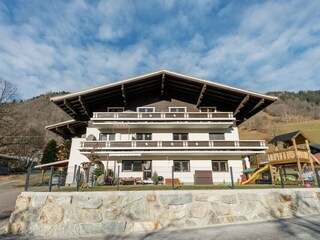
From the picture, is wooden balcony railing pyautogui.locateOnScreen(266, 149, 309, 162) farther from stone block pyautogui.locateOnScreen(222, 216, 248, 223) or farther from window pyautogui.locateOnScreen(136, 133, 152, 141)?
window pyautogui.locateOnScreen(136, 133, 152, 141)

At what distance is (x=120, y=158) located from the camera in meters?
22.9

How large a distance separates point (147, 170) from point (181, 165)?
3817 millimetres

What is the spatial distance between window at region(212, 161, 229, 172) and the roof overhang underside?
16.2 meters

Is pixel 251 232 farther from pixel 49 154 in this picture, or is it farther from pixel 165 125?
pixel 49 154

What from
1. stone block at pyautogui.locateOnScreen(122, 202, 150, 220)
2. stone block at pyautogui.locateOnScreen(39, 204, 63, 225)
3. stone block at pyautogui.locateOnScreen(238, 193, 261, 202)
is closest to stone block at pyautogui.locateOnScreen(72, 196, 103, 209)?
stone block at pyautogui.locateOnScreen(39, 204, 63, 225)

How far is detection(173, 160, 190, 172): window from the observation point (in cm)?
2289

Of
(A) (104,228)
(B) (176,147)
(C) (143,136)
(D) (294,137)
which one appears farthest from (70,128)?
(D) (294,137)

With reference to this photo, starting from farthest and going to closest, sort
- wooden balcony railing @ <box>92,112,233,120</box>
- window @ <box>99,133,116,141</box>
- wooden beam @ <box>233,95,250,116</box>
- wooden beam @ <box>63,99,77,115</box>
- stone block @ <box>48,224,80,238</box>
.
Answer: window @ <box>99,133,116,141</box> < wooden balcony railing @ <box>92,112,233,120</box> < wooden beam @ <box>233,95,250,116</box> < wooden beam @ <box>63,99,77,115</box> < stone block @ <box>48,224,80,238</box>

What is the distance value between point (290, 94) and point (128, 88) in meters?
111

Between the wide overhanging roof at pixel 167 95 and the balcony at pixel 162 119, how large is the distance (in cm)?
222

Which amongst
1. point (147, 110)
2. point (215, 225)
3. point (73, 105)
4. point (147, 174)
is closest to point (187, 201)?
point (215, 225)

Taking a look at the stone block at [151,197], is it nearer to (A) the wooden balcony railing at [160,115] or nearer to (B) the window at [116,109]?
(A) the wooden balcony railing at [160,115]

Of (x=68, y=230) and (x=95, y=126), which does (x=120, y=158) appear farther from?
(x=68, y=230)

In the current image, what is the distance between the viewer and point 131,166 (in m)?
22.8
